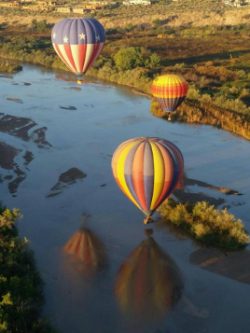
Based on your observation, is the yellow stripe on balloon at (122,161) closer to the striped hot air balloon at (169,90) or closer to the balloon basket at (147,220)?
the balloon basket at (147,220)

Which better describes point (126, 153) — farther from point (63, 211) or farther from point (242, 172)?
point (242, 172)

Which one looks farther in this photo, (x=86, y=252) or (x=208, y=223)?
(x=208, y=223)

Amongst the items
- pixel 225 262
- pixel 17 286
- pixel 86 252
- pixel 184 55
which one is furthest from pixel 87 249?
pixel 184 55

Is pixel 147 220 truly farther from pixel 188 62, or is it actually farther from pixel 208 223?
pixel 188 62

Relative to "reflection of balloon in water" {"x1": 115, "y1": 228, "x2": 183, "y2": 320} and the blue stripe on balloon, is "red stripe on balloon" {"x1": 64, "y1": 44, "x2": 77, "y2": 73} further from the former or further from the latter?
"reflection of balloon in water" {"x1": 115, "y1": 228, "x2": 183, "y2": 320}

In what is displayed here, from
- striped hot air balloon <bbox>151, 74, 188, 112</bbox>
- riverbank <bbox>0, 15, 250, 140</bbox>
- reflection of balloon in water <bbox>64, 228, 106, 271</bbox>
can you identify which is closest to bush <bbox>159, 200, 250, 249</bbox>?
reflection of balloon in water <bbox>64, 228, 106, 271</bbox>

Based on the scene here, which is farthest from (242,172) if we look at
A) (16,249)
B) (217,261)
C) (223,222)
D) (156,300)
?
(16,249)
